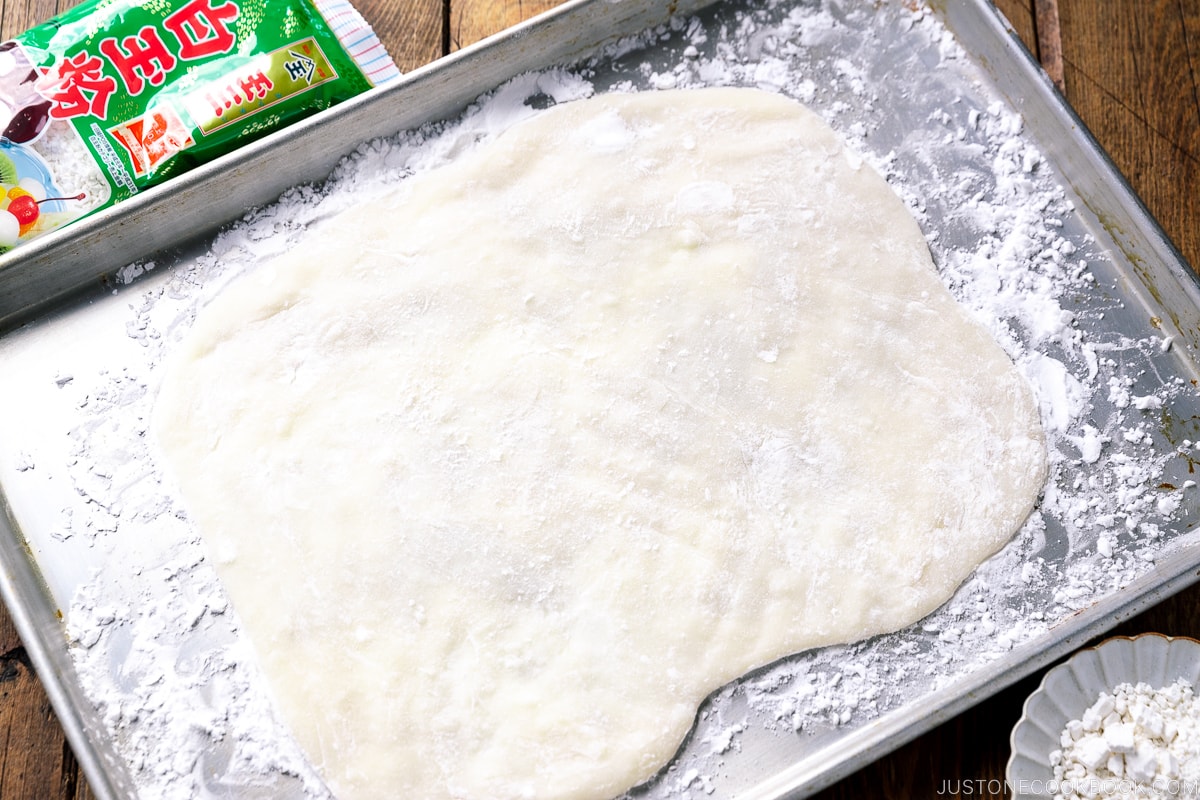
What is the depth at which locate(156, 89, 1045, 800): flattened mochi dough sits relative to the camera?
0.93m

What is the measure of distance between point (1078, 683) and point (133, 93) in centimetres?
130

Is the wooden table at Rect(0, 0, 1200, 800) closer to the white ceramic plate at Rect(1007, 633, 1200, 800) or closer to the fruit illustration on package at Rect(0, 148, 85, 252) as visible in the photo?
the fruit illustration on package at Rect(0, 148, 85, 252)

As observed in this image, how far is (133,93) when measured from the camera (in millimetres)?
1093

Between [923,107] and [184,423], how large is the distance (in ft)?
3.27

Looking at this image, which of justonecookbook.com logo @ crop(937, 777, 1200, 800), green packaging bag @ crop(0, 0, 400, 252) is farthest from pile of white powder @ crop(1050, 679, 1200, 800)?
green packaging bag @ crop(0, 0, 400, 252)

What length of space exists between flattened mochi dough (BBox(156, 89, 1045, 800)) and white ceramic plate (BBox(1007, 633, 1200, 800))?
5.7 inches

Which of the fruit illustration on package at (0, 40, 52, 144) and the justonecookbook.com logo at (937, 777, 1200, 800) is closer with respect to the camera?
the justonecookbook.com logo at (937, 777, 1200, 800)

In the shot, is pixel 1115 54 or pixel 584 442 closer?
pixel 584 442

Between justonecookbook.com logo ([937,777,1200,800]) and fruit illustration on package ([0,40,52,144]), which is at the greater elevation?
fruit illustration on package ([0,40,52,144])

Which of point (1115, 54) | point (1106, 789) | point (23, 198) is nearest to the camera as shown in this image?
point (1106, 789)

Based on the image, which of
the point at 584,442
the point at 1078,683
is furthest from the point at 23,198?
the point at 1078,683

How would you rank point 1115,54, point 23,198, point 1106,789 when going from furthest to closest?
point 1115,54 → point 23,198 → point 1106,789

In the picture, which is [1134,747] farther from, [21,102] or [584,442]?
[21,102]

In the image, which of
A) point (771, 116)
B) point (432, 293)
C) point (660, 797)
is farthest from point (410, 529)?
point (771, 116)
